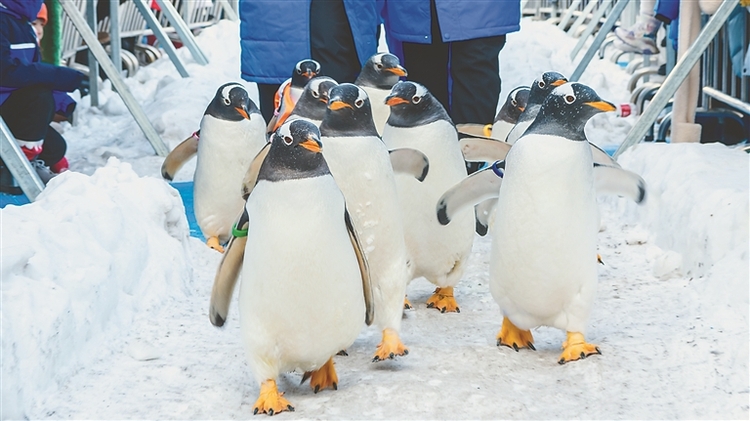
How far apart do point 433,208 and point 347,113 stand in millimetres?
696

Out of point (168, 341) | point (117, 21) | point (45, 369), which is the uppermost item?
point (45, 369)

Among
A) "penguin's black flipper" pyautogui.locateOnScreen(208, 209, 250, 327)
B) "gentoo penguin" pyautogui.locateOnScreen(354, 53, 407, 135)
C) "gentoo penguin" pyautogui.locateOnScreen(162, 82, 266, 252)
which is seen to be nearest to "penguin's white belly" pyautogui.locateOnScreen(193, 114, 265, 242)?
"gentoo penguin" pyautogui.locateOnScreen(162, 82, 266, 252)

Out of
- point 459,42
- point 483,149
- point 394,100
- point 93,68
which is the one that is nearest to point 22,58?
point 459,42

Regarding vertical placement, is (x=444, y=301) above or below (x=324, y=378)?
below

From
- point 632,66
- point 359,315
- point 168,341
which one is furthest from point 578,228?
point 632,66

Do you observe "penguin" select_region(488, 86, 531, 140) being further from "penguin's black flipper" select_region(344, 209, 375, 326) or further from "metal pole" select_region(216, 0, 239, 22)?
"metal pole" select_region(216, 0, 239, 22)

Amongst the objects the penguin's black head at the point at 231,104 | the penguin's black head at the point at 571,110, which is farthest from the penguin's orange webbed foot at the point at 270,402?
the penguin's black head at the point at 231,104

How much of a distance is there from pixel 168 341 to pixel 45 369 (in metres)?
0.55

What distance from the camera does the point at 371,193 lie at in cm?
296

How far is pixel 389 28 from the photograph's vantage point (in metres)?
4.83

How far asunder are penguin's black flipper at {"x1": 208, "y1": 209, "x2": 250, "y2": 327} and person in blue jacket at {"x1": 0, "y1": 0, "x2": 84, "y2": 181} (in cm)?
316

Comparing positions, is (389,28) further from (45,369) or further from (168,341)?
(45,369)

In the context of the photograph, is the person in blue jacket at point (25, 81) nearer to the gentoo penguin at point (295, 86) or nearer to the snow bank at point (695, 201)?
the gentoo penguin at point (295, 86)

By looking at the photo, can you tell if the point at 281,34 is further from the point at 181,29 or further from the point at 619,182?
the point at 181,29
